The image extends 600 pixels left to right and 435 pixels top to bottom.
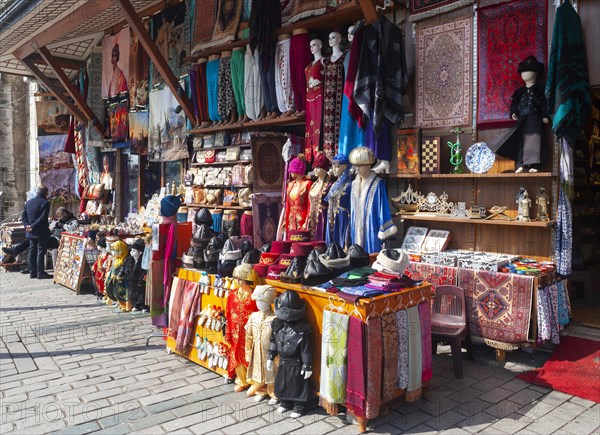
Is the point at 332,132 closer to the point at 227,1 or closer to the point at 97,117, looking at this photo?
the point at 227,1

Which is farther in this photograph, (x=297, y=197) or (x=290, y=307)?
(x=297, y=197)

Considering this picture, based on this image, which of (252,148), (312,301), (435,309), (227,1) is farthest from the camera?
(227,1)

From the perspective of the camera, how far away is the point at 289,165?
5.93 metres

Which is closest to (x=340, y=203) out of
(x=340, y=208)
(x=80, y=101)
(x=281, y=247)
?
(x=340, y=208)

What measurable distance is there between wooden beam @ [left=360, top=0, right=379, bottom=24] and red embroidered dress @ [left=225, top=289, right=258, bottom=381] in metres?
3.25

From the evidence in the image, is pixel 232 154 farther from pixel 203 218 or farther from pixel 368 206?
pixel 368 206

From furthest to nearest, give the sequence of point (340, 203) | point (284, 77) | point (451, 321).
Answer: point (284, 77), point (340, 203), point (451, 321)

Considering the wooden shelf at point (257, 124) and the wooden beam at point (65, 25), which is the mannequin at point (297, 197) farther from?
the wooden beam at point (65, 25)

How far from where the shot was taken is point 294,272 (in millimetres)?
3691

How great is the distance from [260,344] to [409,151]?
2.82 m

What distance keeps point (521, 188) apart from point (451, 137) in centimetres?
91

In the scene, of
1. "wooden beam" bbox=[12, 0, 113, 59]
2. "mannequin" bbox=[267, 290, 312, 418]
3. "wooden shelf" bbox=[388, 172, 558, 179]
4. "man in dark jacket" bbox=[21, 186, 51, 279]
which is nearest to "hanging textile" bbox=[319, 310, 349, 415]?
"mannequin" bbox=[267, 290, 312, 418]

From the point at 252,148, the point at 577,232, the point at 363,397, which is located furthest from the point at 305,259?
the point at 577,232

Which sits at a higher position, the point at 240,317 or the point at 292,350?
the point at 240,317
